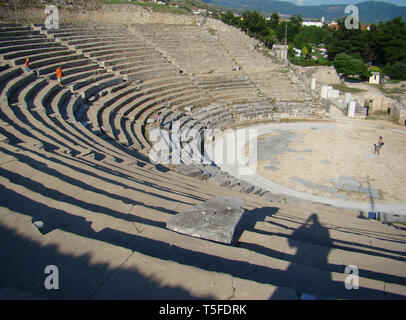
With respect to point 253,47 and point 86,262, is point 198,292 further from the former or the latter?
point 253,47

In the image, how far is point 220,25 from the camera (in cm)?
3416

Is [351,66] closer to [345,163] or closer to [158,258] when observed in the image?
[345,163]

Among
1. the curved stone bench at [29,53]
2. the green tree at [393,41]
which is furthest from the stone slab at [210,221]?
the green tree at [393,41]

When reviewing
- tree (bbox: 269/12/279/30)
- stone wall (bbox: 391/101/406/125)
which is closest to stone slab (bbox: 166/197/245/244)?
stone wall (bbox: 391/101/406/125)

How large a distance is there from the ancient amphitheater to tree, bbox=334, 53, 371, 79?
2919 centimetres

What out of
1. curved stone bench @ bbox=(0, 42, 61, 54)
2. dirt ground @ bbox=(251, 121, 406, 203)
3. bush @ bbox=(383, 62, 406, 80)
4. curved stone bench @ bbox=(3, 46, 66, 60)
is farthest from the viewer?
bush @ bbox=(383, 62, 406, 80)

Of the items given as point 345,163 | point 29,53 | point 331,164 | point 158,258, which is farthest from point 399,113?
point 158,258

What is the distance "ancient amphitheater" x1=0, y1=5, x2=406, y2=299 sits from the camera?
10.5 feet

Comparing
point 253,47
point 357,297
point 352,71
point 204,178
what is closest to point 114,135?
point 204,178

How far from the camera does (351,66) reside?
4072cm

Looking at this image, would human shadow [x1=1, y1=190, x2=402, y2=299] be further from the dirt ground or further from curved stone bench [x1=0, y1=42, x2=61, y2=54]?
curved stone bench [x1=0, y1=42, x2=61, y2=54]

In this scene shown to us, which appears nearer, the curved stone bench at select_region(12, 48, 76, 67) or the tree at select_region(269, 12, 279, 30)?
the curved stone bench at select_region(12, 48, 76, 67)

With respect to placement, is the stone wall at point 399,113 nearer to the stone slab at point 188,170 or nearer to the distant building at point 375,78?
the distant building at point 375,78

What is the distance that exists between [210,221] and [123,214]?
4.49 feet
